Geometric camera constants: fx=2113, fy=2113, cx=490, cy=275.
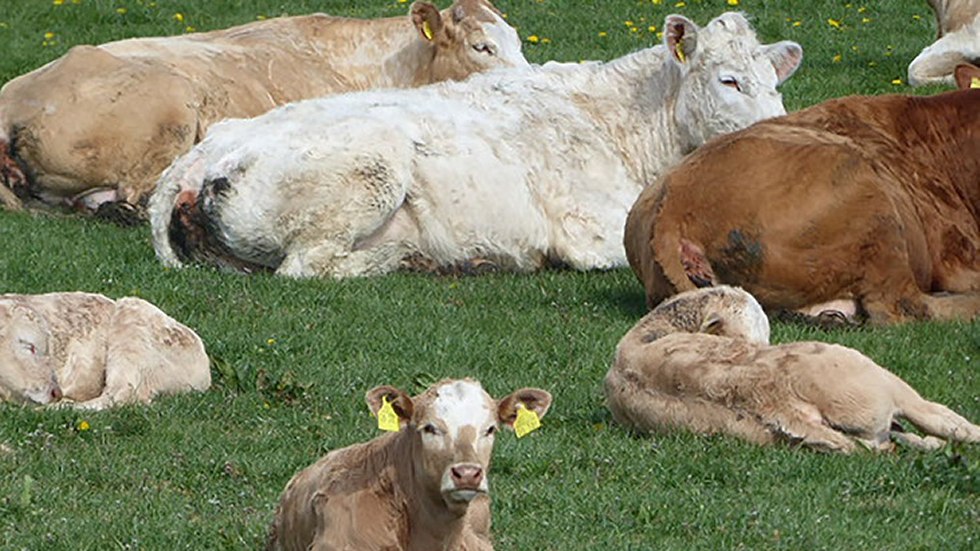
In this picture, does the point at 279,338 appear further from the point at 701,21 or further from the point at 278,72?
the point at 701,21

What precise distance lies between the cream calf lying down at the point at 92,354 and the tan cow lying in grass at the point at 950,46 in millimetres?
11292

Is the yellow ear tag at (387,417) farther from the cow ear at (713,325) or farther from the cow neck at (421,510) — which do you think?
the cow ear at (713,325)

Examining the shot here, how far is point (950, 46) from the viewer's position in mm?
20953

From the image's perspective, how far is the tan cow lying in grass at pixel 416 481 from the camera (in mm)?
6965

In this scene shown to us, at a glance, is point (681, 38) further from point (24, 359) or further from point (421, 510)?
point (421, 510)

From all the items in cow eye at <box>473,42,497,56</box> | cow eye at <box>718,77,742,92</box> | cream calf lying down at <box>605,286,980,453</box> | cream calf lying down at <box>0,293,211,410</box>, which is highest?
cream calf lying down at <box>605,286,980,453</box>

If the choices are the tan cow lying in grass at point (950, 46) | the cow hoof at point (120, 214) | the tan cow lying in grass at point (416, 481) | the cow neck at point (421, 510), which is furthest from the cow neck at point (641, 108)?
the cow neck at point (421, 510)

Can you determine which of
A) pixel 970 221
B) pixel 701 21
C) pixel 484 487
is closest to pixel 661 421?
pixel 484 487

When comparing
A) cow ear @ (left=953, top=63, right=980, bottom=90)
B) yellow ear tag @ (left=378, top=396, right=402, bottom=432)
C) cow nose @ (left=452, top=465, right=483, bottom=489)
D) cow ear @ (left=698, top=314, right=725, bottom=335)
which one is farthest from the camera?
cow ear @ (left=953, top=63, right=980, bottom=90)

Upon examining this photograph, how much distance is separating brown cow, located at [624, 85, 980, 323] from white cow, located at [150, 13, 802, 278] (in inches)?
80.3

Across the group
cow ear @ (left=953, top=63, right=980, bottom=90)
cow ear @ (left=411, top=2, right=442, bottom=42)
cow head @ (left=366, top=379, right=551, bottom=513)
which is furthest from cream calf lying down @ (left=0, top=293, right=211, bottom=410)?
cow ear @ (left=411, top=2, right=442, bottom=42)

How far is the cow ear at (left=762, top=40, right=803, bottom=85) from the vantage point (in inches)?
635

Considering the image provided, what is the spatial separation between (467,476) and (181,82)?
1113cm

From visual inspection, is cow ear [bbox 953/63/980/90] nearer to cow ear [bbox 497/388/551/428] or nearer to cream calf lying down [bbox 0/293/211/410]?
cream calf lying down [bbox 0/293/211/410]
